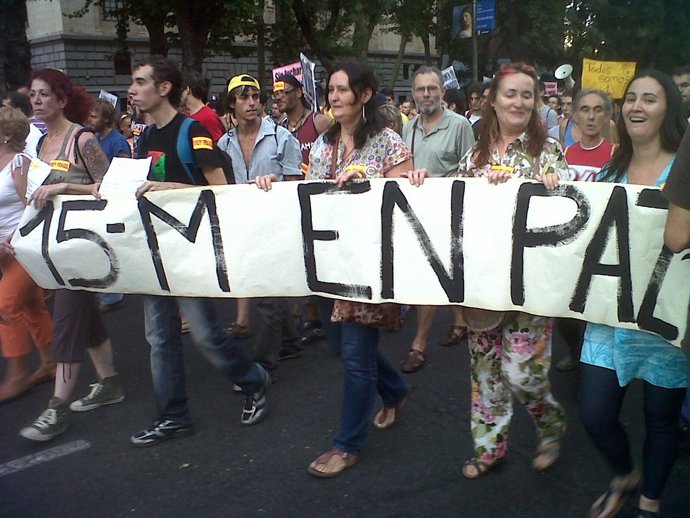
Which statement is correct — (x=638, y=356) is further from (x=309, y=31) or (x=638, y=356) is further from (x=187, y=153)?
(x=309, y=31)

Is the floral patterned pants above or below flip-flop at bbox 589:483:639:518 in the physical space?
above

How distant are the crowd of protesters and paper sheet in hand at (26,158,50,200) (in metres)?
0.06

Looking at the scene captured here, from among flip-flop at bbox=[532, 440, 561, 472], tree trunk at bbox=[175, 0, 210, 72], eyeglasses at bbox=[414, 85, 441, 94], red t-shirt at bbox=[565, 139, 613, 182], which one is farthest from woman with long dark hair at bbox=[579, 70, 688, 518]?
tree trunk at bbox=[175, 0, 210, 72]

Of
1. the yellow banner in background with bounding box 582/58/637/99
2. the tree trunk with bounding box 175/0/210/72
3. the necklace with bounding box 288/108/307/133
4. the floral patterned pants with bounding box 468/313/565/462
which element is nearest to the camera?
the floral patterned pants with bounding box 468/313/565/462

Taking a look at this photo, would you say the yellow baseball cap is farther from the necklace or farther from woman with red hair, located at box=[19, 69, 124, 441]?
woman with red hair, located at box=[19, 69, 124, 441]

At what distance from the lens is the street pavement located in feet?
10.2

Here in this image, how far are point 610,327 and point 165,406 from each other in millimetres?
2189

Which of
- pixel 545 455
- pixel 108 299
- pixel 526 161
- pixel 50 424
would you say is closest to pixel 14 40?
pixel 108 299

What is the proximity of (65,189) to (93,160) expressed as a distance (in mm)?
245

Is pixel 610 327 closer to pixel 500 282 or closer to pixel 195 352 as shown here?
pixel 500 282

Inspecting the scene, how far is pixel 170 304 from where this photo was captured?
12.1 ft

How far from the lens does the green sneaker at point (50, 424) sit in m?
3.79

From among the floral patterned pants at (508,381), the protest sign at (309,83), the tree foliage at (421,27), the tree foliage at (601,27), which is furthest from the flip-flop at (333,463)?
the tree foliage at (601,27)

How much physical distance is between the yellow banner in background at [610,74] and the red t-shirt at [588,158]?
3467 mm
